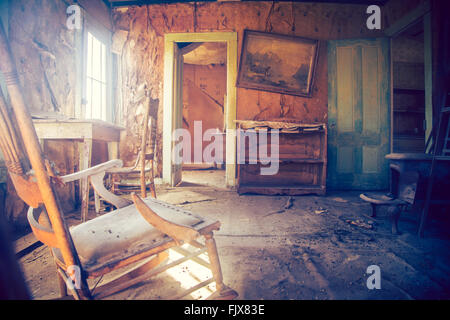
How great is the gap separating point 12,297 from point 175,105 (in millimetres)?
4114

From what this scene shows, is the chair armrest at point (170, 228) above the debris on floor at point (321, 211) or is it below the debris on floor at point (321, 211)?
above

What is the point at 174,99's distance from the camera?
174 inches

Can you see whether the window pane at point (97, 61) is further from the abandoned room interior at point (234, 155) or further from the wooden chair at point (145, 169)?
the wooden chair at point (145, 169)

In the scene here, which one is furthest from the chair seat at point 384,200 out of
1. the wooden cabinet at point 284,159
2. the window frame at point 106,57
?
the window frame at point 106,57

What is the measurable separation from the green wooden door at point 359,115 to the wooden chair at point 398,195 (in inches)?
69.2

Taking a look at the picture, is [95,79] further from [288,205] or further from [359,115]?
[359,115]

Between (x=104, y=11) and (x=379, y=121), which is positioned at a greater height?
(x=104, y=11)

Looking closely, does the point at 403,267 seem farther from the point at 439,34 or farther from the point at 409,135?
the point at 409,135

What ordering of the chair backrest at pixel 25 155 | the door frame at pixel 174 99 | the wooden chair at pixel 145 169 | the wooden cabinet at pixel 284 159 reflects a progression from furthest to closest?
the door frame at pixel 174 99 < the wooden cabinet at pixel 284 159 < the wooden chair at pixel 145 169 < the chair backrest at pixel 25 155

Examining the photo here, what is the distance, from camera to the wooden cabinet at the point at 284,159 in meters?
3.63

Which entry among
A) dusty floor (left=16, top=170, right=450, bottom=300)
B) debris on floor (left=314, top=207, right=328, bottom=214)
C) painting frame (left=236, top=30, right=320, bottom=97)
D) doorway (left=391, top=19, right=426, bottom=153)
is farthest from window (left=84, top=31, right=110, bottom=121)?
doorway (left=391, top=19, right=426, bottom=153)

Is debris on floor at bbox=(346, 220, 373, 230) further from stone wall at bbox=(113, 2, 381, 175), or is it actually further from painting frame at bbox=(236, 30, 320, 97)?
painting frame at bbox=(236, 30, 320, 97)
